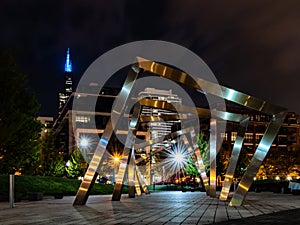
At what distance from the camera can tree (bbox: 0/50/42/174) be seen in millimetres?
31938

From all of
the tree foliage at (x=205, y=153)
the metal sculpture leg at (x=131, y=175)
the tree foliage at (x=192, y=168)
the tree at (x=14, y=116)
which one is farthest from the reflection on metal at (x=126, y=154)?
the tree foliage at (x=192, y=168)

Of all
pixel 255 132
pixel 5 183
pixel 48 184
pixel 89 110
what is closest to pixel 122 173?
pixel 5 183

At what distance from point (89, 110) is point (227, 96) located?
113059mm

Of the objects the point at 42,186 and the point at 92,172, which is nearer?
the point at 92,172

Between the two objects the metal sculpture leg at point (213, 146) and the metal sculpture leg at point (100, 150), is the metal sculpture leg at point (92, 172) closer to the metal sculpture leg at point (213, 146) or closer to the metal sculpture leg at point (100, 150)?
the metal sculpture leg at point (100, 150)

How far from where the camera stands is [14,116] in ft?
105

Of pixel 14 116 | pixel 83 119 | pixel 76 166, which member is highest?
pixel 83 119

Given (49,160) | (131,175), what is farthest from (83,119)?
(131,175)

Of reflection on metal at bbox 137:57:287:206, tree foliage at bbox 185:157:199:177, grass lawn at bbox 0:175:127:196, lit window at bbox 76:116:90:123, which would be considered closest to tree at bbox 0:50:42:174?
grass lawn at bbox 0:175:127:196

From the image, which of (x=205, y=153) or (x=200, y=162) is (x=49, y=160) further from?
(x=200, y=162)

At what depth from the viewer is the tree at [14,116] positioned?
1257 inches

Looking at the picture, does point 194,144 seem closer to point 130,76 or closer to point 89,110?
point 130,76

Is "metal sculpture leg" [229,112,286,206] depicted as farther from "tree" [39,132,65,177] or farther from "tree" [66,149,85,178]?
Result: "tree" [66,149,85,178]

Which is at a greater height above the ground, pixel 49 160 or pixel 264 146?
pixel 49 160
